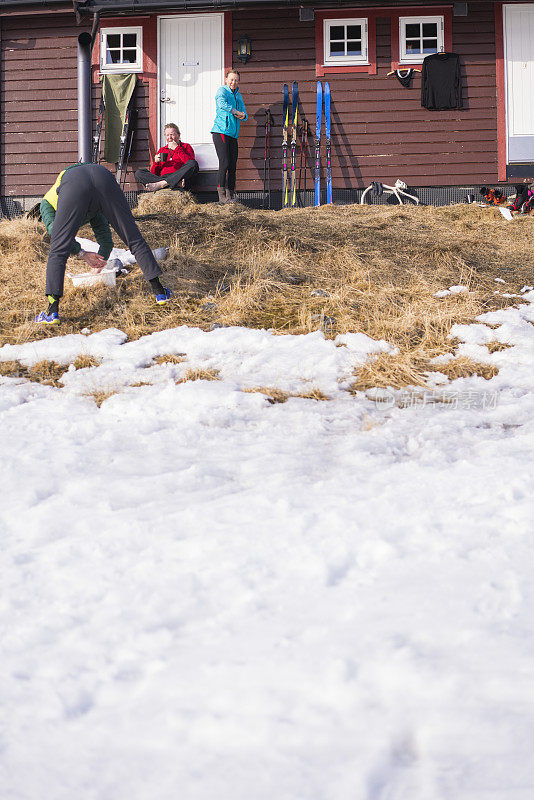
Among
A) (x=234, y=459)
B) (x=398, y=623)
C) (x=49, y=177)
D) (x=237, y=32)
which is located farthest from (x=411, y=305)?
(x=49, y=177)

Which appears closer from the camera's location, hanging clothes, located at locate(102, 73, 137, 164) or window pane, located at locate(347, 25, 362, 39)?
window pane, located at locate(347, 25, 362, 39)

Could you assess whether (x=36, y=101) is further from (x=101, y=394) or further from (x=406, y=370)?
A: (x=406, y=370)

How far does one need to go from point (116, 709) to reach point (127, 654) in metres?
0.16

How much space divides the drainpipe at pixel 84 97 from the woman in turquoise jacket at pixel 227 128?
2289 mm

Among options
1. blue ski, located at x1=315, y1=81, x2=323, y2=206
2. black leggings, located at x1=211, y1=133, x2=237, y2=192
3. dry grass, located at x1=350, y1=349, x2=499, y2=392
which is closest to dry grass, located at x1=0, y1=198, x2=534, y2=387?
dry grass, located at x1=350, y1=349, x2=499, y2=392

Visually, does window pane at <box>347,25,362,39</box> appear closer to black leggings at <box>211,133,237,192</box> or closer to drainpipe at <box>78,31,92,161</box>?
black leggings at <box>211,133,237,192</box>

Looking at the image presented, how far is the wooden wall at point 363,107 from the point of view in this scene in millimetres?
10266

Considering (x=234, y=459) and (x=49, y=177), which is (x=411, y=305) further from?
(x=49, y=177)

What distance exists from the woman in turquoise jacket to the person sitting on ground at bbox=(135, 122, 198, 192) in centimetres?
59

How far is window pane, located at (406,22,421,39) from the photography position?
10266 mm

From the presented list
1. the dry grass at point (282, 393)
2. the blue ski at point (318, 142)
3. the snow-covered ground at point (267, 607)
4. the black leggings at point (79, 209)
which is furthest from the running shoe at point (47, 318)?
the blue ski at point (318, 142)

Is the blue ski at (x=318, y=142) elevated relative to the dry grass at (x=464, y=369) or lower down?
elevated

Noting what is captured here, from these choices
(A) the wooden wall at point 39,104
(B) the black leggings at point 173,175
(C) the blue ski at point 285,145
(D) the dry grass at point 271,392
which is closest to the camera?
(D) the dry grass at point 271,392

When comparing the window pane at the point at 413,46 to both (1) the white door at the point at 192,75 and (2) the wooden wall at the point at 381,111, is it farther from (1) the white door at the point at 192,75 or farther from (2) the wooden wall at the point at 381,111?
(1) the white door at the point at 192,75
